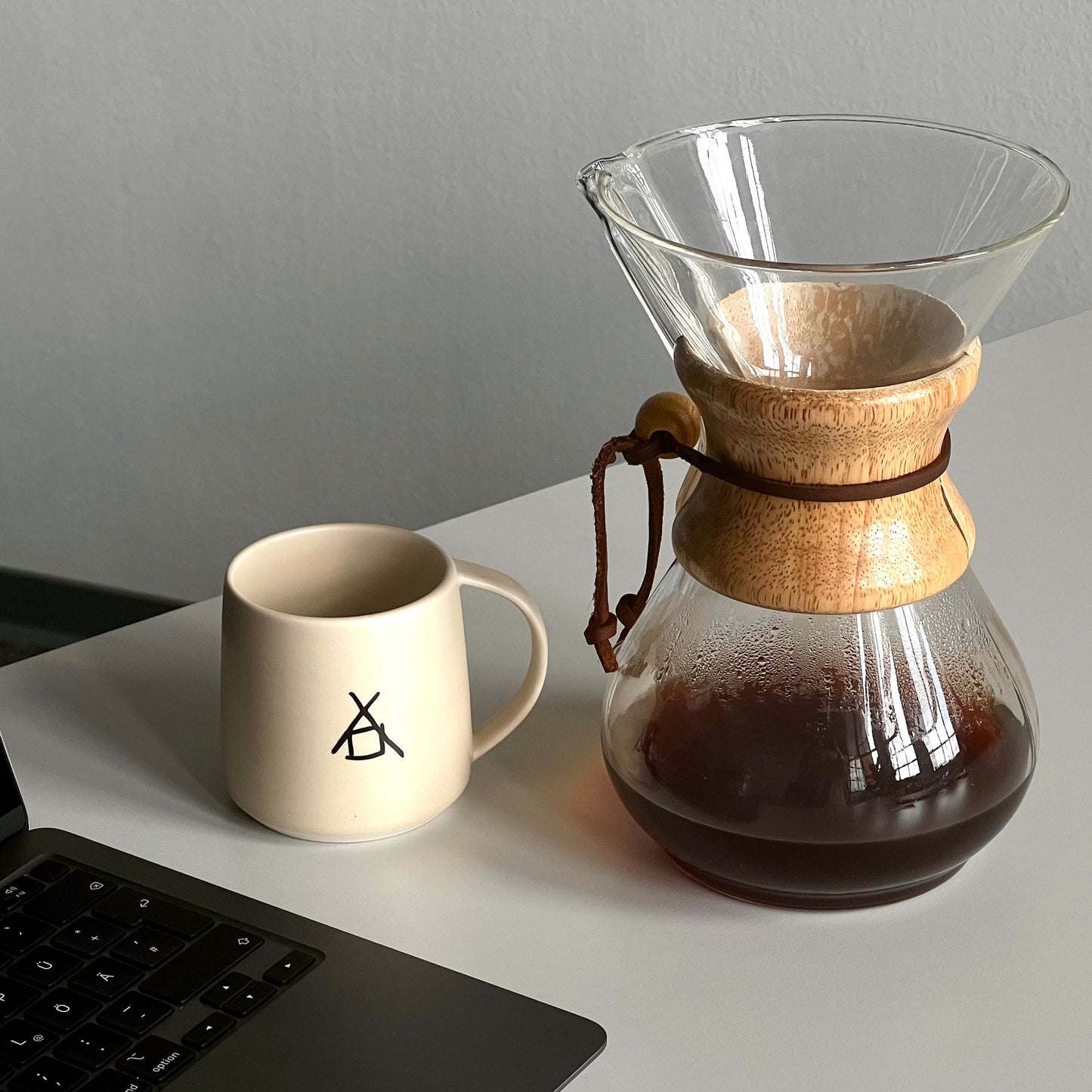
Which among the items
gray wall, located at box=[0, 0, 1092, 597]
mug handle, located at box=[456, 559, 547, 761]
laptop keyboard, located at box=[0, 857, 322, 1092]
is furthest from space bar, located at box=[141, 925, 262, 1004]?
gray wall, located at box=[0, 0, 1092, 597]

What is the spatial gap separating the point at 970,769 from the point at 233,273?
1461 mm

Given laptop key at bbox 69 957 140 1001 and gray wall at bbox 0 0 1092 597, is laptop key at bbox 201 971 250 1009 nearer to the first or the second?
laptop key at bbox 69 957 140 1001

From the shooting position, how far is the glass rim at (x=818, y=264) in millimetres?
383

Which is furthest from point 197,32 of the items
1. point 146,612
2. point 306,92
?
point 146,612

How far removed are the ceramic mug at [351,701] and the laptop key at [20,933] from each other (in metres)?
0.09

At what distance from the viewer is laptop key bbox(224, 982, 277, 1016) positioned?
0.42 m

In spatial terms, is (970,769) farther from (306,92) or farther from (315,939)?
(306,92)

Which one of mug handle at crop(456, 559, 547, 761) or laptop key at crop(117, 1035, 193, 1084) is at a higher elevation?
mug handle at crop(456, 559, 547, 761)

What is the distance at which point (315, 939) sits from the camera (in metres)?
0.46

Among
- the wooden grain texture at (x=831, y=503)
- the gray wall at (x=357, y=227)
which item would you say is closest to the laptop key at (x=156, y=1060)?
the wooden grain texture at (x=831, y=503)

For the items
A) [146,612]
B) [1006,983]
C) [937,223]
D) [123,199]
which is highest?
[937,223]

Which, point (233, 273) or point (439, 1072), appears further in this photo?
point (233, 273)

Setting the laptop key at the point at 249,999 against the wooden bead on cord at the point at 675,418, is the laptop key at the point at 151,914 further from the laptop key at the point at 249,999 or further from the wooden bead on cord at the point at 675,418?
the wooden bead on cord at the point at 675,418

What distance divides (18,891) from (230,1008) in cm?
10
